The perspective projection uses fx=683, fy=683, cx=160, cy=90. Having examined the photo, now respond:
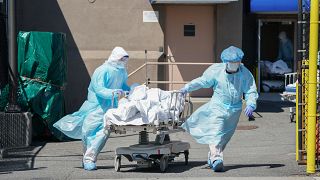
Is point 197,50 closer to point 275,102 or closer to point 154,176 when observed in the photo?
point 275,102

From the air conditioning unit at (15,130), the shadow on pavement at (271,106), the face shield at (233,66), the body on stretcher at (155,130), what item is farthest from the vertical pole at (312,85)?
the shadow on pavement at (271,106)

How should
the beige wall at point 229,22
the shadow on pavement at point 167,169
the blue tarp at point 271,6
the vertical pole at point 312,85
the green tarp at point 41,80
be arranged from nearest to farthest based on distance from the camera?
the vertical pole at point 312,85 → the shadow on pavement at point 167,169 → the green tarp at point 41,80 → the beige wall at point 229,22 → the blue tarp at point 271,6

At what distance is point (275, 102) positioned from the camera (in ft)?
62.6

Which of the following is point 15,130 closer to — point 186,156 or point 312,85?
point 186,156

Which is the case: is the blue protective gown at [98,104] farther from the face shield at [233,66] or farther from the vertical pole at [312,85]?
the vertical pole at [312,85]

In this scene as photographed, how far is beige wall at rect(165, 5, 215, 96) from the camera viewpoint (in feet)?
59.3

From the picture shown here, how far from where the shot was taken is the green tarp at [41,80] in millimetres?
13797

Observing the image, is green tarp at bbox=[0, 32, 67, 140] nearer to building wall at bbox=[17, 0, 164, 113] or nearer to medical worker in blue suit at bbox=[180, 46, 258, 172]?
building wall at bbox=[17, 0, 164, 113]

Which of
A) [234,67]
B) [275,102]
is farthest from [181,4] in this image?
[234,67]

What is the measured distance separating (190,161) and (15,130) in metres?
3.58

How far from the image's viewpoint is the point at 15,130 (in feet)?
41.5

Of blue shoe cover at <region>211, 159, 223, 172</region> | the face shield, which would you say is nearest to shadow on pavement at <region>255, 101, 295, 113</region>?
the face shield

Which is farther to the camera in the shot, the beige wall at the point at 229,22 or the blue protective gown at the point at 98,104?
the beige wall at the point at 229,22

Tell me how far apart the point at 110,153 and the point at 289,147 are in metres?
3.23
